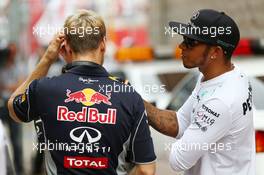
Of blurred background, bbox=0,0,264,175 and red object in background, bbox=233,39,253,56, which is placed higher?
red object in background, bbox=233,39,253,56

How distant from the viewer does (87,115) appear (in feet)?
9.95

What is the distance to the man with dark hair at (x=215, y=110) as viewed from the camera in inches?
129

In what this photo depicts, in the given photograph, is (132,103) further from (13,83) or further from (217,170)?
(13,83)

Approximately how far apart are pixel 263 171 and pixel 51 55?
1.72 m

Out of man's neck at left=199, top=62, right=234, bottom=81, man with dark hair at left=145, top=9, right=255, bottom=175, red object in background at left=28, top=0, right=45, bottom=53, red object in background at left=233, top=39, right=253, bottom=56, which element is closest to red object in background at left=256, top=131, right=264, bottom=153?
man with dark hair at left=145, top=9, right=255, bottom=175

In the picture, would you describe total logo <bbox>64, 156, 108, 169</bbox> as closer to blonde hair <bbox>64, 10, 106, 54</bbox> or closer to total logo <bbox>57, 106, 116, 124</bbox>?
total logo <bbox>57, 106, 116, 124</bbox>

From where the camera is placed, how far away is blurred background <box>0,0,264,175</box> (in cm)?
547

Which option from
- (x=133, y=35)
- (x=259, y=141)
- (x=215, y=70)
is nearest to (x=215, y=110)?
(x=215, y=70)

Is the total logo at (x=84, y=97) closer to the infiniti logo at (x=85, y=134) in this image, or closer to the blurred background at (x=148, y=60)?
the infiniti logo at (x=85, y=134)

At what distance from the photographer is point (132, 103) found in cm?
305

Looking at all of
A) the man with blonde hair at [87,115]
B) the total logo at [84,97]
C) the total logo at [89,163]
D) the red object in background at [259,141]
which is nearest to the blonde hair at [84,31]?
the man with blonde hair at [87,115]

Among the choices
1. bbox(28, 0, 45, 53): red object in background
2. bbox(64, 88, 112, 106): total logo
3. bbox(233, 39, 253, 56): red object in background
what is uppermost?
bbox(64, 88, 112, 106): total logo

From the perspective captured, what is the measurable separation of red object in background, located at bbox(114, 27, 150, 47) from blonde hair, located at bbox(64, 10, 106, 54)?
15896 mm

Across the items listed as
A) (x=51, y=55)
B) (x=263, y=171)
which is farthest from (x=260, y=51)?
(x=51, y=55)
